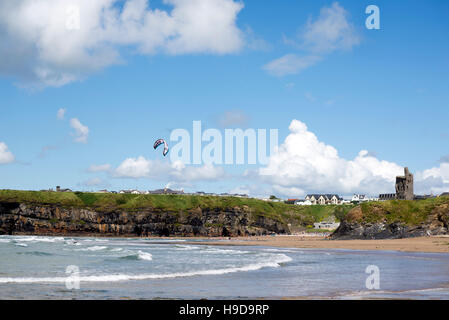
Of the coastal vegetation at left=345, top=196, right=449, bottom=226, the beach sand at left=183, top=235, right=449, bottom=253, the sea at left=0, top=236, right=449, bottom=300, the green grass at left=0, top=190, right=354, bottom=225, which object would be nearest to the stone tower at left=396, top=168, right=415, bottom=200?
the coastal vegetation at left=345, top=196, right=449, bottom=226

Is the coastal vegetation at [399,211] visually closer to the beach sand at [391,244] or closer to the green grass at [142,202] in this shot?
the beach sand at [391,244]

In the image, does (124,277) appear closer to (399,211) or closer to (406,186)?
(399,211)

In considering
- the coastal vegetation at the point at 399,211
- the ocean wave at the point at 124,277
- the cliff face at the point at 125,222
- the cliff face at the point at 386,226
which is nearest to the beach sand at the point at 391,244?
the cliff face at the point at 386,226

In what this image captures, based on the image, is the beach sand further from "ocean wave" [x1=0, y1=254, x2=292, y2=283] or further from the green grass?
the green grass

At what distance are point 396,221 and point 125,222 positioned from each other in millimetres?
74525

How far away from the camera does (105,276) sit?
103 feet

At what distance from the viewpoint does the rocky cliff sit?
96.4m

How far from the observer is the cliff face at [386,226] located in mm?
95875

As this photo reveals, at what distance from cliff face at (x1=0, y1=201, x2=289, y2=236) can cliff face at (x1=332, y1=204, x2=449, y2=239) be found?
46.6m

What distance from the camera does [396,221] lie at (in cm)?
10100
